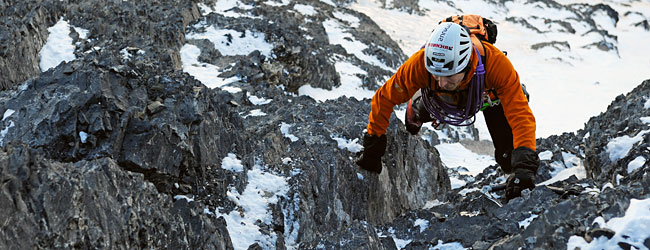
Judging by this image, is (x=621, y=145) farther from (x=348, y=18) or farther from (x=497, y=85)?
(x=348, y=18)

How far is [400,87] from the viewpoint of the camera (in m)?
6.68

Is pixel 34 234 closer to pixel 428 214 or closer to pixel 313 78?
pixel 428 214

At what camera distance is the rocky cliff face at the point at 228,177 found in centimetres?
434

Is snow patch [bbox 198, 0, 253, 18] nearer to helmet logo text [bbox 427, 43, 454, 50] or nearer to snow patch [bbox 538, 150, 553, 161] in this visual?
snow patch [bbox 538, 150, 553, 161]

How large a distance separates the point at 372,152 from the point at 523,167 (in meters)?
2.56

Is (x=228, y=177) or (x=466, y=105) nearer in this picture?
(x=466, y=105)

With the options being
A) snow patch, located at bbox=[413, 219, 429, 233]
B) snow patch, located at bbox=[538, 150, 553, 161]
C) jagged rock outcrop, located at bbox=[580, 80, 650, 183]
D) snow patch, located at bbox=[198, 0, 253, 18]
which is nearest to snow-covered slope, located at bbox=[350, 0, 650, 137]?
snow patch, located at bbox=[198, 0, 253, 18]

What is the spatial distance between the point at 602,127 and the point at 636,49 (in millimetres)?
52122

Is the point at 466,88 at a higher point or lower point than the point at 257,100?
higher

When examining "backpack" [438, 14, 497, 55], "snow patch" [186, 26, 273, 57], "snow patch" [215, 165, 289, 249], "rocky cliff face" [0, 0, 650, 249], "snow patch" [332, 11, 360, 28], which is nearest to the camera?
"rocky cliff face" [0, 0, 650, 249]

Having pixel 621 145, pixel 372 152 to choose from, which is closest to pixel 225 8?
pixel 372 152

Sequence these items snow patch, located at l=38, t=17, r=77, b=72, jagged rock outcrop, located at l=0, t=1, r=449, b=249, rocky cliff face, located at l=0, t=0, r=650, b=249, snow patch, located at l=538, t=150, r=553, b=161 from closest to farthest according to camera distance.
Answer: rocky cliff face, located at l=0, t=0, r=650, b=249 → jagged rock outcrop, located at l=0, t=1, r=449, b=249 → snow patch, located at l=538, t=150, r=553, b=161 → snow patch, located at l=38, t=17, r=77, b=72

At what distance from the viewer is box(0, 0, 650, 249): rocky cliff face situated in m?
4.34

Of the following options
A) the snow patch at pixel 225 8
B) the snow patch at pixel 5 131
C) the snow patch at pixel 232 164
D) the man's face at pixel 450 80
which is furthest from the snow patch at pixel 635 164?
the snow patch at pixel 225 8
